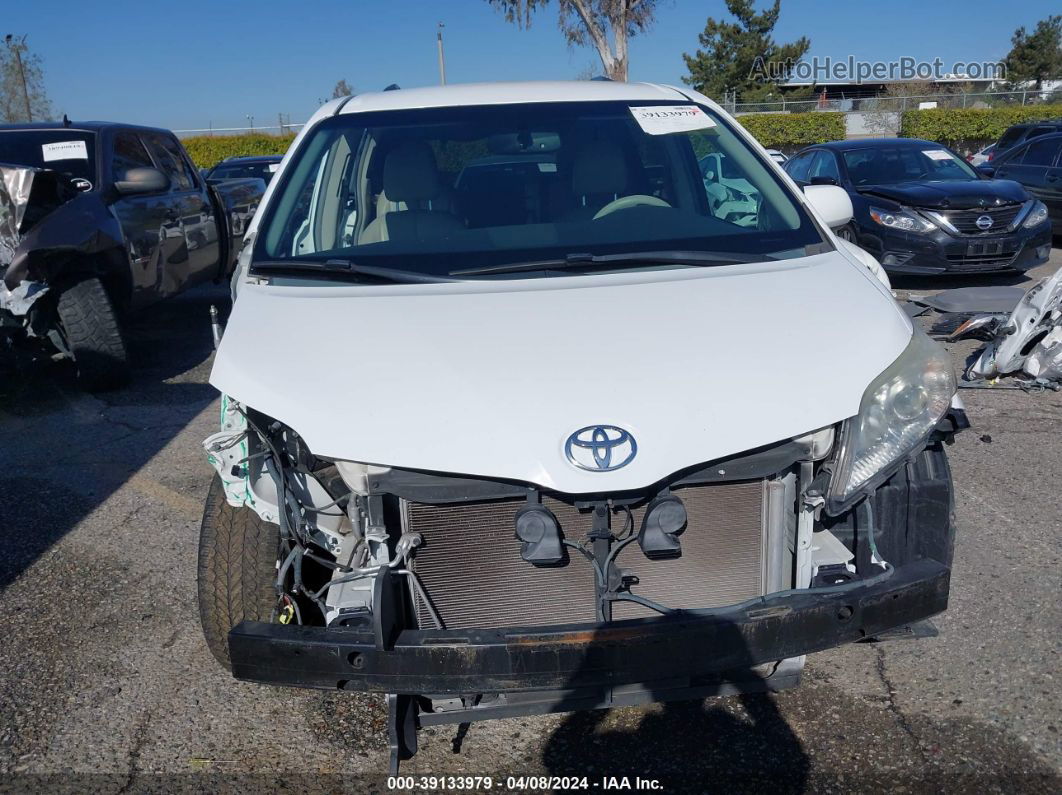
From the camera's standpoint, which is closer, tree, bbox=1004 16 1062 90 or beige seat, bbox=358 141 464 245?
beige seat, bbox=358 141 464 245

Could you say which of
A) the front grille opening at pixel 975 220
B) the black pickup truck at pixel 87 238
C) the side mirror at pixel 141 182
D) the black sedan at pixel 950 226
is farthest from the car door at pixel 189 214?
the front grille opening at pixel 975 220

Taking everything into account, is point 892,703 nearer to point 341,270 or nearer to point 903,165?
point 341,270

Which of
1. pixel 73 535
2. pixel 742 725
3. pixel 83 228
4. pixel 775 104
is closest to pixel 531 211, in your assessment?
pixel 742 725

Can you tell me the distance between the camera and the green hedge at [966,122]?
31328 mm

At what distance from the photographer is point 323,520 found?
8.21 feet

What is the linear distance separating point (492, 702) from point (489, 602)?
27 centimetres

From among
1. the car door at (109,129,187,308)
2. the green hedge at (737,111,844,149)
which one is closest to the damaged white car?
the car door at (109,129,187,308)

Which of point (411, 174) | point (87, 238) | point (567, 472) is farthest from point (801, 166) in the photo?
point (567, 472)

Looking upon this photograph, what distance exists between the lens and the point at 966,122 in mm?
31359

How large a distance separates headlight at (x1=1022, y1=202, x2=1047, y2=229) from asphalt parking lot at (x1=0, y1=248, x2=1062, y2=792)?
5.65 metres

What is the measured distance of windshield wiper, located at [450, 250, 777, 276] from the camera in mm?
2791

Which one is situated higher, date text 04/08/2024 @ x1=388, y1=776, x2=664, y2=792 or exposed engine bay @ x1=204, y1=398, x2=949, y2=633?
exposed engine bay @ x1=204, y1=398, x2=949, y2=633

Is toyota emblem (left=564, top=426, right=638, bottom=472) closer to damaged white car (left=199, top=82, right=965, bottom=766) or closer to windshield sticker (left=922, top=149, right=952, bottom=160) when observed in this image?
damaged white car (left=199, top=82, right=965, bottom=766)

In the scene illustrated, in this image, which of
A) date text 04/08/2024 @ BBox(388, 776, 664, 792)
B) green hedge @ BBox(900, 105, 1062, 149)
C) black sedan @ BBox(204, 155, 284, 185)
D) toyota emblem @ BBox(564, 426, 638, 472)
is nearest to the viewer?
toyota emblem @ BBox(564, 426, 638, 472)
